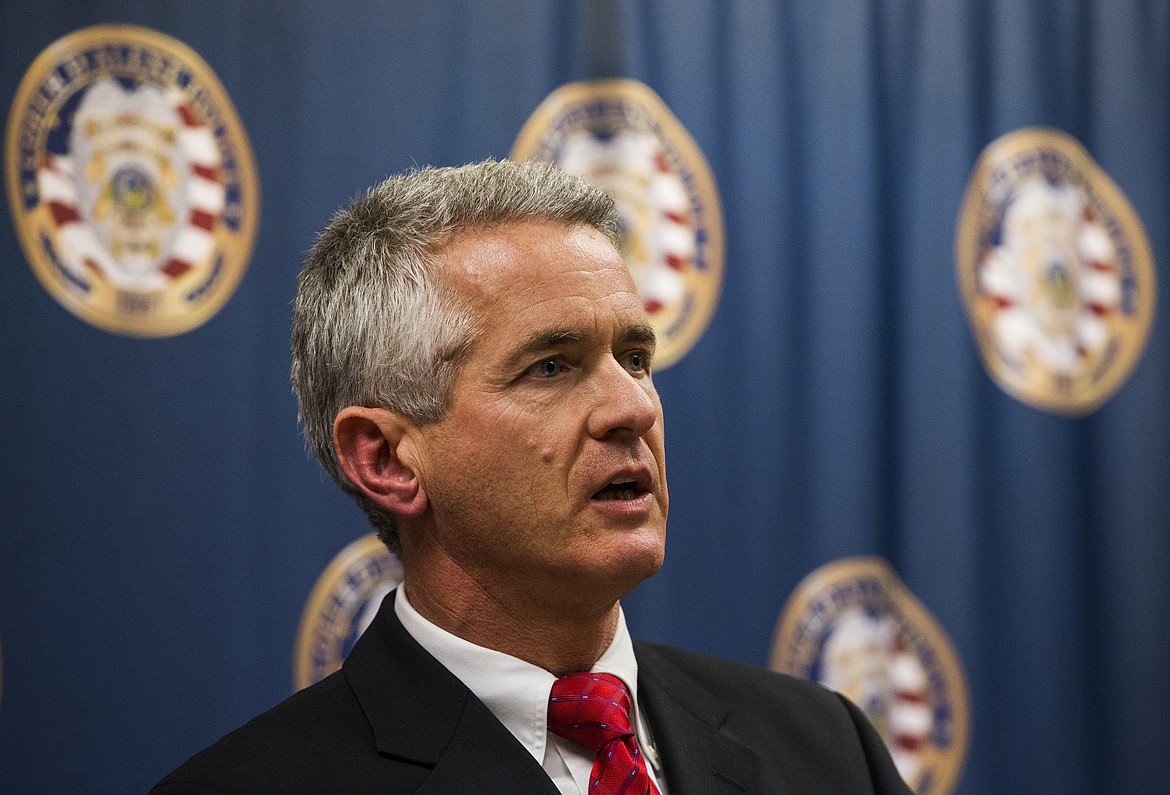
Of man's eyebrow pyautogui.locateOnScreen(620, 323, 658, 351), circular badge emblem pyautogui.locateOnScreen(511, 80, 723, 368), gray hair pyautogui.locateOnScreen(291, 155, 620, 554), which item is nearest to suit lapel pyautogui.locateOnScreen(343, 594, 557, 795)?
gray hair pyautogui.locateOnScreen(291, 155, 620, 554)

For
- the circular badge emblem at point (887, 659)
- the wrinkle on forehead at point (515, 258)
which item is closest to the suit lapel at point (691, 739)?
the wrinkle on forehead at point (515, 258)

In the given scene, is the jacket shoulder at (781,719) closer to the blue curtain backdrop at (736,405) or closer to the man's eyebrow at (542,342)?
the man's eyebrow at (542,342)

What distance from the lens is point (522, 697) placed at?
137 centimetres

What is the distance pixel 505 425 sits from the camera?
1379mm

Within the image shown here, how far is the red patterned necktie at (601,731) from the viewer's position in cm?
135

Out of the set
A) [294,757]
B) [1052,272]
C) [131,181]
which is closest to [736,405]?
[1052,272]

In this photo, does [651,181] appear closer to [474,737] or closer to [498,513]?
[498,513]

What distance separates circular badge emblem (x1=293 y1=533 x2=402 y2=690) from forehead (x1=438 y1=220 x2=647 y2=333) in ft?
3.75

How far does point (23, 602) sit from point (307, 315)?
110 cm

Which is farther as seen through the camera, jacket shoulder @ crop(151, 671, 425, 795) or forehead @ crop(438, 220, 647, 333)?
forehead @ crop(438, 220, 647, 333)

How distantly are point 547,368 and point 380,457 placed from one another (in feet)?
0.80

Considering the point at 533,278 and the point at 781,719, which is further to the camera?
the point at 781,719

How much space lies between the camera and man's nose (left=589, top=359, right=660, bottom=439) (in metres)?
1.37

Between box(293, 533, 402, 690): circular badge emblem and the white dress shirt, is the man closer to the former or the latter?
the white dress shirt
